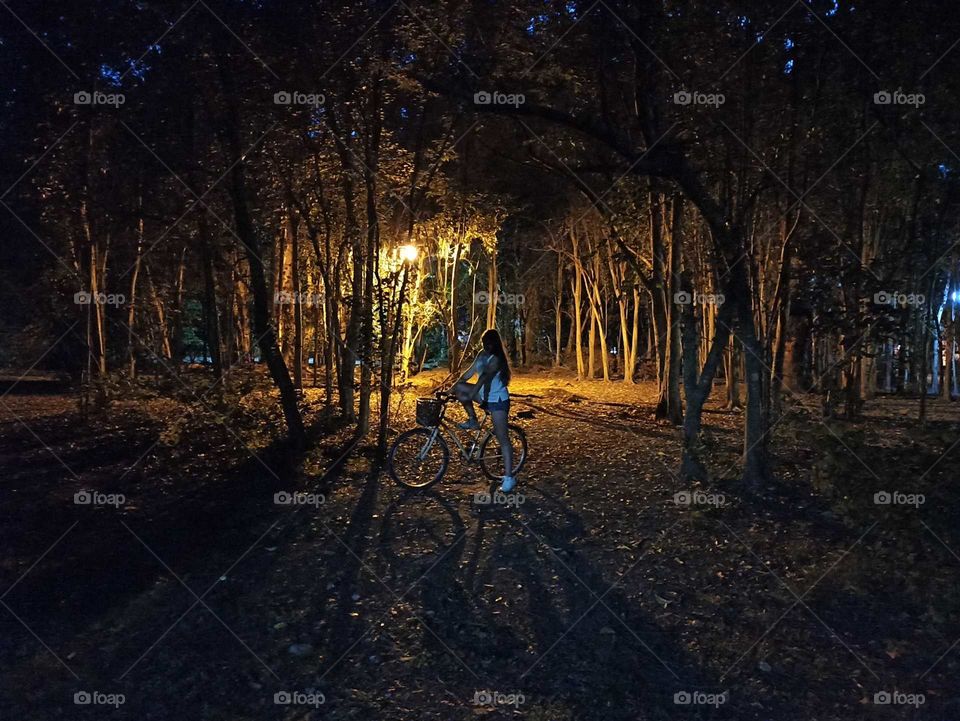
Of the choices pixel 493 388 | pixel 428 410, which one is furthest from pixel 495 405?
pixel 428 410

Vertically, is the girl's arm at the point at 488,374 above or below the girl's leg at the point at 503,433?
above

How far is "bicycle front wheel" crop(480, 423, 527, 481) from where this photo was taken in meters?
8.96

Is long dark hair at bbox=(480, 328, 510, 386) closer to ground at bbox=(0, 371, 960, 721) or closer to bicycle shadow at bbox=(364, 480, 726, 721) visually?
ground at bbox=(0, 371, 960, 721)

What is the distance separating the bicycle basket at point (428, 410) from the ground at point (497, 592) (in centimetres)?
93

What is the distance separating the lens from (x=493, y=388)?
8461mm

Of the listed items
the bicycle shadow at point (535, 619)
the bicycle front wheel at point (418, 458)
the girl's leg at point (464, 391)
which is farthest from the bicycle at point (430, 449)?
the bicycle shadow at point (535, 619)

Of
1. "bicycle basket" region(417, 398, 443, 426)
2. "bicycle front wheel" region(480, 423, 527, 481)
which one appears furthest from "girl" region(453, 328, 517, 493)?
"bicycle basket" region(417, 398, 443, 426)

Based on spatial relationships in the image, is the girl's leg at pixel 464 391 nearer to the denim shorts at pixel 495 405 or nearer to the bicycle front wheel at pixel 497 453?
the denim shorts at pixel 495 405

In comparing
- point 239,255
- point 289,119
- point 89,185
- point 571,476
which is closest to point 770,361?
point 571,476

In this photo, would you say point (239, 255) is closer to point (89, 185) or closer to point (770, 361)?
point (89, 185)

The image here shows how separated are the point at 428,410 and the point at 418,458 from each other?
62 centimetres

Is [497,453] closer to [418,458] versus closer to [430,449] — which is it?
[430,449]

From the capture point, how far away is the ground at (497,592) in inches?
179

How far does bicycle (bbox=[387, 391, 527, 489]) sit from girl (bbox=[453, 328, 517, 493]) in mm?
199
